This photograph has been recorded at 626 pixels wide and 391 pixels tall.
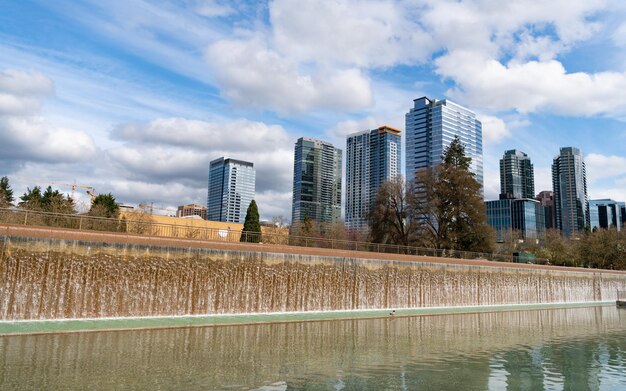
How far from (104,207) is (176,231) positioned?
1757 cm

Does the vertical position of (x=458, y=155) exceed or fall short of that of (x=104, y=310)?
it exceeds it

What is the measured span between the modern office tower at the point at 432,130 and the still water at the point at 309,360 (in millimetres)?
160086

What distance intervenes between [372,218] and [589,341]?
108 ft

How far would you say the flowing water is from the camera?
2098cm

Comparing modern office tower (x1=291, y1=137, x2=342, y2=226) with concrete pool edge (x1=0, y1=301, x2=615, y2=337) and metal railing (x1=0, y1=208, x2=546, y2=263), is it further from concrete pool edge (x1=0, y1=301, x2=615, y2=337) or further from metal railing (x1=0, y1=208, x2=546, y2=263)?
concrete pool edge (x1=0, y1=301, x2=615, y2=337)

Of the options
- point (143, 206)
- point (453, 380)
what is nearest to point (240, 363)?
point (453, 380)

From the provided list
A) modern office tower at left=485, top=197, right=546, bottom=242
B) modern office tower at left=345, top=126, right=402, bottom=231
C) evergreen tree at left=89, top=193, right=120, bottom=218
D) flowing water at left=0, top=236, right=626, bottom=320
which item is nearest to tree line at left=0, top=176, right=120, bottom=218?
evergreen tree at left=89, top=193, right=120, bottom=218

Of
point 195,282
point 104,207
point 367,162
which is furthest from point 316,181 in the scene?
point 195,282

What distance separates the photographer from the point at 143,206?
60.7 metres

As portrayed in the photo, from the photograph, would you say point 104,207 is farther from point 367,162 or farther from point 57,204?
point 367,162

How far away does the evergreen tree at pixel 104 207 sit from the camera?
4338 centimetres

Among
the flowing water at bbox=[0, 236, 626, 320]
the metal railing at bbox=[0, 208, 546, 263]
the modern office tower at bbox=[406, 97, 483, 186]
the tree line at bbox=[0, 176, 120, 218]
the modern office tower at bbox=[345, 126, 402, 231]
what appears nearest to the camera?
the flowing water at bbox=[0, 236, 626, 320]

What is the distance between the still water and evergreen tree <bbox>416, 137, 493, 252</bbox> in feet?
92.5

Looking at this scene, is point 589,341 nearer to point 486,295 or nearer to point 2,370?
point 486,295
